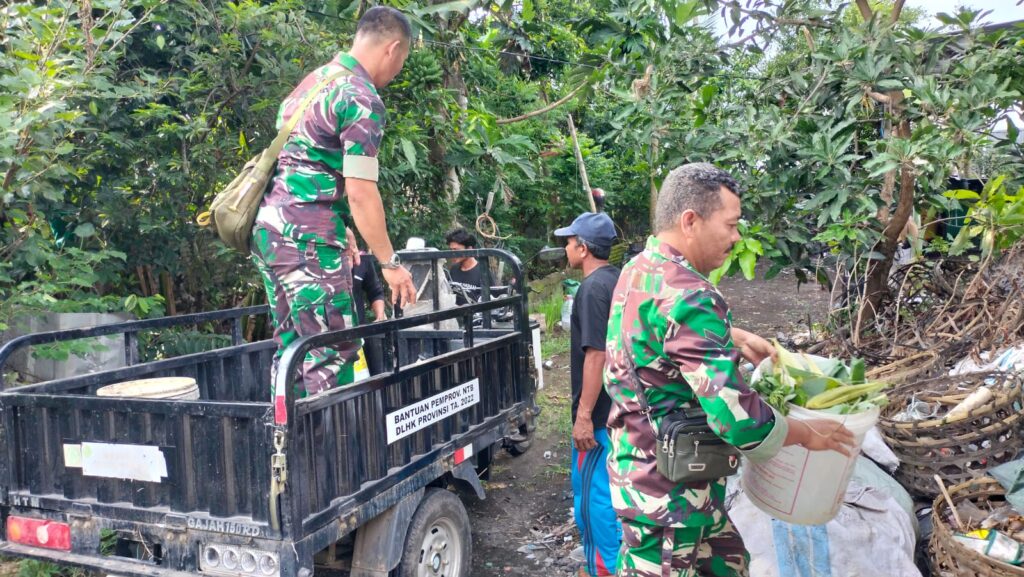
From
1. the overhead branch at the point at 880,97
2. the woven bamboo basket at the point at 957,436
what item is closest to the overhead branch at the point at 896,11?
the overhead branch at the point at 880,97

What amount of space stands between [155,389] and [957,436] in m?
3.52

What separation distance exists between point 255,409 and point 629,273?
4.14 ft

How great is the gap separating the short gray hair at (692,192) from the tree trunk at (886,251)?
9.38 feet

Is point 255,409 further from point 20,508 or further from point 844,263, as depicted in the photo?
point 844,263

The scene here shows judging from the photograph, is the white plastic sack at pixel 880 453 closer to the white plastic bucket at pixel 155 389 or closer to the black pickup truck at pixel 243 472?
the black pickup truck at pixel 243 472

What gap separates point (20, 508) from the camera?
2.92 m

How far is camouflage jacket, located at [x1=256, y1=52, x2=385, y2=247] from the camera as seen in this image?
319cm

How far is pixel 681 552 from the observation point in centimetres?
237

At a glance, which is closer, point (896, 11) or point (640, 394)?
point (640, 394)

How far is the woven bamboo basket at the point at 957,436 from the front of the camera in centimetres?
359

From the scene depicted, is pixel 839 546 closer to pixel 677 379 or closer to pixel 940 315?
pixel 677 379

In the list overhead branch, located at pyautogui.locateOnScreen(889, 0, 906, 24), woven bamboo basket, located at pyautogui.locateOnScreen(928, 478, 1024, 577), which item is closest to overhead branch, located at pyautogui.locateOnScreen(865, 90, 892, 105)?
overhead branch, located at pyautogui.locateOnScreen(889, 0, 906, 24)

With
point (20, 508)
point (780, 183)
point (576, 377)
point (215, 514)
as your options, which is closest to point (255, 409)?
point (215, 514)

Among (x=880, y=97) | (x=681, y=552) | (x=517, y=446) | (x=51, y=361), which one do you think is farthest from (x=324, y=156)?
(x=880, y=97)
